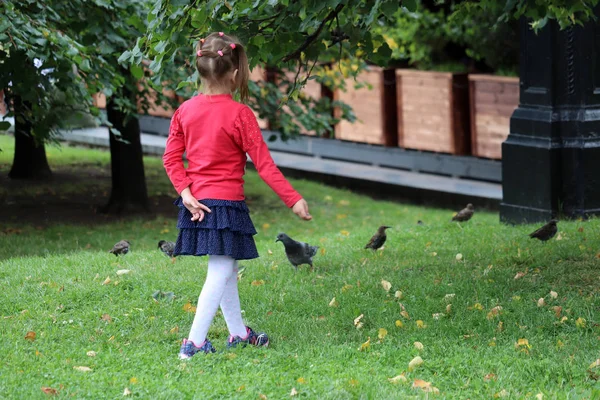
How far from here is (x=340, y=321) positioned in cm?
593

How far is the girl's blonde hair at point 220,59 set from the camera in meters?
4.96

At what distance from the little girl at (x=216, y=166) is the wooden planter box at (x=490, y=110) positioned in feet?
36.2

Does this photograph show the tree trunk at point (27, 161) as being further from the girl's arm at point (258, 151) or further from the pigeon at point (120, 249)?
the girl's arm at point (258, 151)

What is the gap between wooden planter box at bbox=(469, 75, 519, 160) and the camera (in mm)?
15586

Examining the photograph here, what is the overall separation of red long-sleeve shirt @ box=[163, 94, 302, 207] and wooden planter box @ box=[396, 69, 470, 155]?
1169cm

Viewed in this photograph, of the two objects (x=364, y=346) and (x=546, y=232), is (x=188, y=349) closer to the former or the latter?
(x=364, y=346)

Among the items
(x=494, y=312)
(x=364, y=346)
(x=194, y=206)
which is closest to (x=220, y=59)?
(x=194, y=206)

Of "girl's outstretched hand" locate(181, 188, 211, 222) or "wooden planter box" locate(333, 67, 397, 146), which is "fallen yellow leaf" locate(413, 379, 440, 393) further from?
"wooden planter box" locate(333, 67, 397, 146)

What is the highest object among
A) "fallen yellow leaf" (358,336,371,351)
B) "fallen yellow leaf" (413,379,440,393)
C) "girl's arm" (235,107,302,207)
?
"girl's arm" (235,107,302,207)

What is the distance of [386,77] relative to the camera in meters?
17.3

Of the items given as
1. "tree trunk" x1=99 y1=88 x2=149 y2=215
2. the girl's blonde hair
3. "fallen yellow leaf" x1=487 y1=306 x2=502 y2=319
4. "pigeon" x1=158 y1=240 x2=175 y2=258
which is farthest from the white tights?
"tree trunk" x1=99 y1=88 x2=149 y2=215

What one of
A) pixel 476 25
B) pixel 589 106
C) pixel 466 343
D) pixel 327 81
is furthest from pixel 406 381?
pixel 476 25

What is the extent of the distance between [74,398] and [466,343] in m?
2.19

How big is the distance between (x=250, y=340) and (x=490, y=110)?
11252 mm
